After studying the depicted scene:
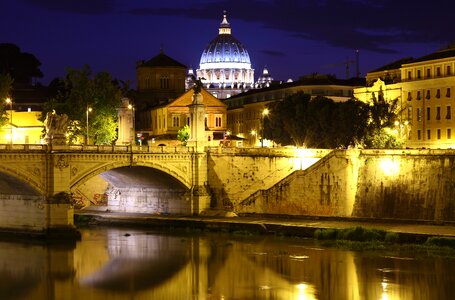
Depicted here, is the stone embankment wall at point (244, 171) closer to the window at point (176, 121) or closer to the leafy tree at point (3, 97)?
the leafy tree at point (3, 97)

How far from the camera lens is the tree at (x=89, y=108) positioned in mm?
81500

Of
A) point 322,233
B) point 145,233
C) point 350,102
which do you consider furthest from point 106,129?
point 322,233

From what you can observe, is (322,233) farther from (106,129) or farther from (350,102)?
(106,129)

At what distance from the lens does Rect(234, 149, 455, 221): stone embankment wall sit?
57.9 metres

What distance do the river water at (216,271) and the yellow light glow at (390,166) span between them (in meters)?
8.33

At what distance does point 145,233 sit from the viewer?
196 feet

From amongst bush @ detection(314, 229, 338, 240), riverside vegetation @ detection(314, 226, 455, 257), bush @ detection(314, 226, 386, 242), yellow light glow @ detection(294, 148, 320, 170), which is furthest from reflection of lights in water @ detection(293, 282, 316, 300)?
yellow light glow @ detection(294, 148, 320, 170)

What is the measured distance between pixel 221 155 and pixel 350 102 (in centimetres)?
1509

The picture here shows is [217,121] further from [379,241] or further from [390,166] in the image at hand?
[379,241]

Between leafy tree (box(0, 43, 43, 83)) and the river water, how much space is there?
2428 inches

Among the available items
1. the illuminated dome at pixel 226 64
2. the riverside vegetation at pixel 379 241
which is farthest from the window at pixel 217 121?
the illuminated dome at pixel 226 64

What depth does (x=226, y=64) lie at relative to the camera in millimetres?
178875

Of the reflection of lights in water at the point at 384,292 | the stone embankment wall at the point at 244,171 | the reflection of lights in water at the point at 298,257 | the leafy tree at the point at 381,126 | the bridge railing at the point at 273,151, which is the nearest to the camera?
the reflection of lights in water at the point at 384,292

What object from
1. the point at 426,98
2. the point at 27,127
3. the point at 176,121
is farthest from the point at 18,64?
the point at 426,98
